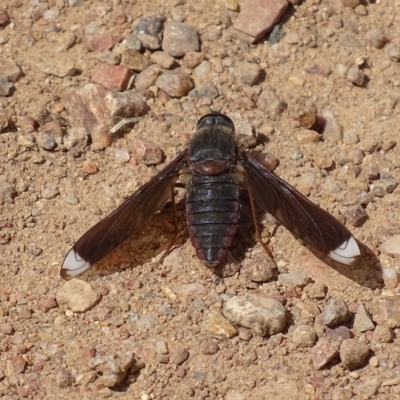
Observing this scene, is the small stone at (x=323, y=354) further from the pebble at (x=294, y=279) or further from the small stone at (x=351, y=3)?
the small stone at (x=351, y=3)

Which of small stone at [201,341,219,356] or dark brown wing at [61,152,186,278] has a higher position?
dark brown wing at [61,152,186,278]

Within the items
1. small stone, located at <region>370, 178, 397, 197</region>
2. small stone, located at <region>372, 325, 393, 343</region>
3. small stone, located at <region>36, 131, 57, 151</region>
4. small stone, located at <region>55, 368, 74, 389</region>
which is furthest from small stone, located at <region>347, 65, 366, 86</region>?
small stone, located at <region>55, 368, 74, 389</region>

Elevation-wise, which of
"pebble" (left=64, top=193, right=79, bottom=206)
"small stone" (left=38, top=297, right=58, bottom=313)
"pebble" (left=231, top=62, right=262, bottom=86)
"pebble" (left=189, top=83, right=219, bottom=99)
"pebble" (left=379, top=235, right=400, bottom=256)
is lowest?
"small stone" (left=38, top=297, right=58, bottom=313)

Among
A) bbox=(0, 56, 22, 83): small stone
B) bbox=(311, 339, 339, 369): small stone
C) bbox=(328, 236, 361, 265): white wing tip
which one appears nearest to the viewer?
bbox=(311, 339, 339, 369): small stone

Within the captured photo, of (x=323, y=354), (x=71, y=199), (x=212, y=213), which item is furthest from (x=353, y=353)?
(x=71, y=199)

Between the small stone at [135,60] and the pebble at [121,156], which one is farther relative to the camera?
the small stone at [135,60]

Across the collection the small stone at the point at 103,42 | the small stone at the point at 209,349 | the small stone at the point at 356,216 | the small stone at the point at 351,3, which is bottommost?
the small stone at the point at 209,349

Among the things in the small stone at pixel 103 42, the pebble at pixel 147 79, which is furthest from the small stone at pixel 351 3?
the small stone at pixel 103 42

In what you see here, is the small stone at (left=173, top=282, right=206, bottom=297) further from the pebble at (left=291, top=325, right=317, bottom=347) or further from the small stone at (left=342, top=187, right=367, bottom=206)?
the small stone at (left=342, top=187, right=367, bottom=206)
